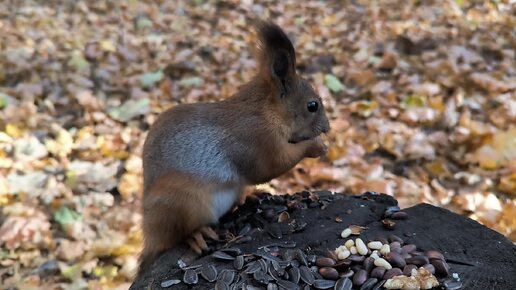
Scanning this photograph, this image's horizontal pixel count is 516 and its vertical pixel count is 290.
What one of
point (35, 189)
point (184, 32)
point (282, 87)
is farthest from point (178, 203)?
point (184, 32)

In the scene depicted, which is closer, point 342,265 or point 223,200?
point 342,265

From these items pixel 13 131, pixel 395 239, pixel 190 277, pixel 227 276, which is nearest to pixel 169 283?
pixel 190 277

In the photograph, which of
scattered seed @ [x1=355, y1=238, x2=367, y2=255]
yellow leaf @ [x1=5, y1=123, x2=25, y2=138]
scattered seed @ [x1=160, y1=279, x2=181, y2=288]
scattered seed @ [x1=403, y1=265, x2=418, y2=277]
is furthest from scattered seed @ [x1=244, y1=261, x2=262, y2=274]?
yellow leaf @ [x1=5, y1=123, x2=25, y2=138]

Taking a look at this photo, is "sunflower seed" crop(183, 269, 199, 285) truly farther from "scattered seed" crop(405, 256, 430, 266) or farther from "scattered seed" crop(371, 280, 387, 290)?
"scattered seed" crop(405, 256, 430, 266)

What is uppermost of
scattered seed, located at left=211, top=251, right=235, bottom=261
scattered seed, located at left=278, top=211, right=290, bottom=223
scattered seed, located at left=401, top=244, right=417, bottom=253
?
scattered seed, located at left=401, top=244, right=417, bottom=253

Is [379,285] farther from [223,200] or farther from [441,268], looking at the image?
[223,200]

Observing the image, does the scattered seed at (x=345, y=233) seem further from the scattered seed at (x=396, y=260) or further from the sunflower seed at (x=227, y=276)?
the sunflower seed at (x=227, y=276)
